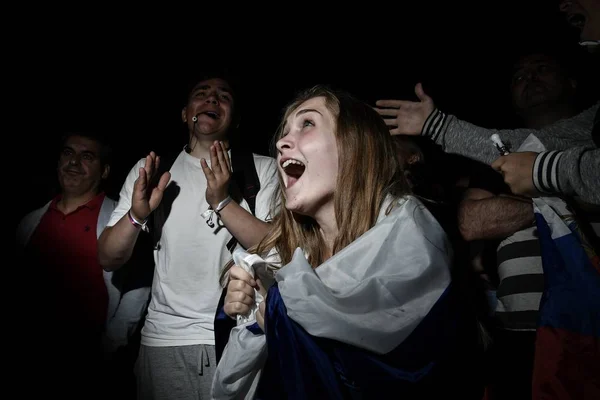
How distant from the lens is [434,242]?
51.0 inches

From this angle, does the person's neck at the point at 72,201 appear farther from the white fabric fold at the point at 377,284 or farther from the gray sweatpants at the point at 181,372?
the white fabric fold at the point at 377,284

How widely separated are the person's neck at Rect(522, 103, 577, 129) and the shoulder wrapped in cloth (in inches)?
53.4

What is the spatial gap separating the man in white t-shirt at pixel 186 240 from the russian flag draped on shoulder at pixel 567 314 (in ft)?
3.89

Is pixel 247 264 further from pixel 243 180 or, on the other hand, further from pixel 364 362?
pixel 243 180

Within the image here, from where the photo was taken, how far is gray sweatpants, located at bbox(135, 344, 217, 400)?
2.02m

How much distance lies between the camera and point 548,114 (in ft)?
7.28

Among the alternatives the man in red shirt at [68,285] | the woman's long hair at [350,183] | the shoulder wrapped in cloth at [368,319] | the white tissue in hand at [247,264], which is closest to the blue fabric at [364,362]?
the shoulder wrapped in cloth at [368,319]

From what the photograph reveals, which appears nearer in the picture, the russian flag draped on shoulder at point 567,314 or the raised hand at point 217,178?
the russian flag draped on shoulder at point 567,314

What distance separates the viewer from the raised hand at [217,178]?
212cm

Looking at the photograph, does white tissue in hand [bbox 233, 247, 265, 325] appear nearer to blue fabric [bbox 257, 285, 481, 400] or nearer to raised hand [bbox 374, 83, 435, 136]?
blue fabric [bbox 257, 285, 481, 400]

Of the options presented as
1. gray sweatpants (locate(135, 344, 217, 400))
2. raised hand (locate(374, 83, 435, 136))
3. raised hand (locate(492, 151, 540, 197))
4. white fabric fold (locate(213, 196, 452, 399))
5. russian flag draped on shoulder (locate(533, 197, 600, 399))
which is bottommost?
gray sweatpants (locate(135, 344, 217, 400))

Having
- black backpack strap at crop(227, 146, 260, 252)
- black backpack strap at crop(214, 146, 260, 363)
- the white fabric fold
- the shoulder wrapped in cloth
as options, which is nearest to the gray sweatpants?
black backpack strap at crop(214, 146, 260, 363)

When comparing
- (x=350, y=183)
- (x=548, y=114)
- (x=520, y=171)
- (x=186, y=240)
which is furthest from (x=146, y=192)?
(x=548, y=114)

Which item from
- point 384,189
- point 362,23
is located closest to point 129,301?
point 384,189
